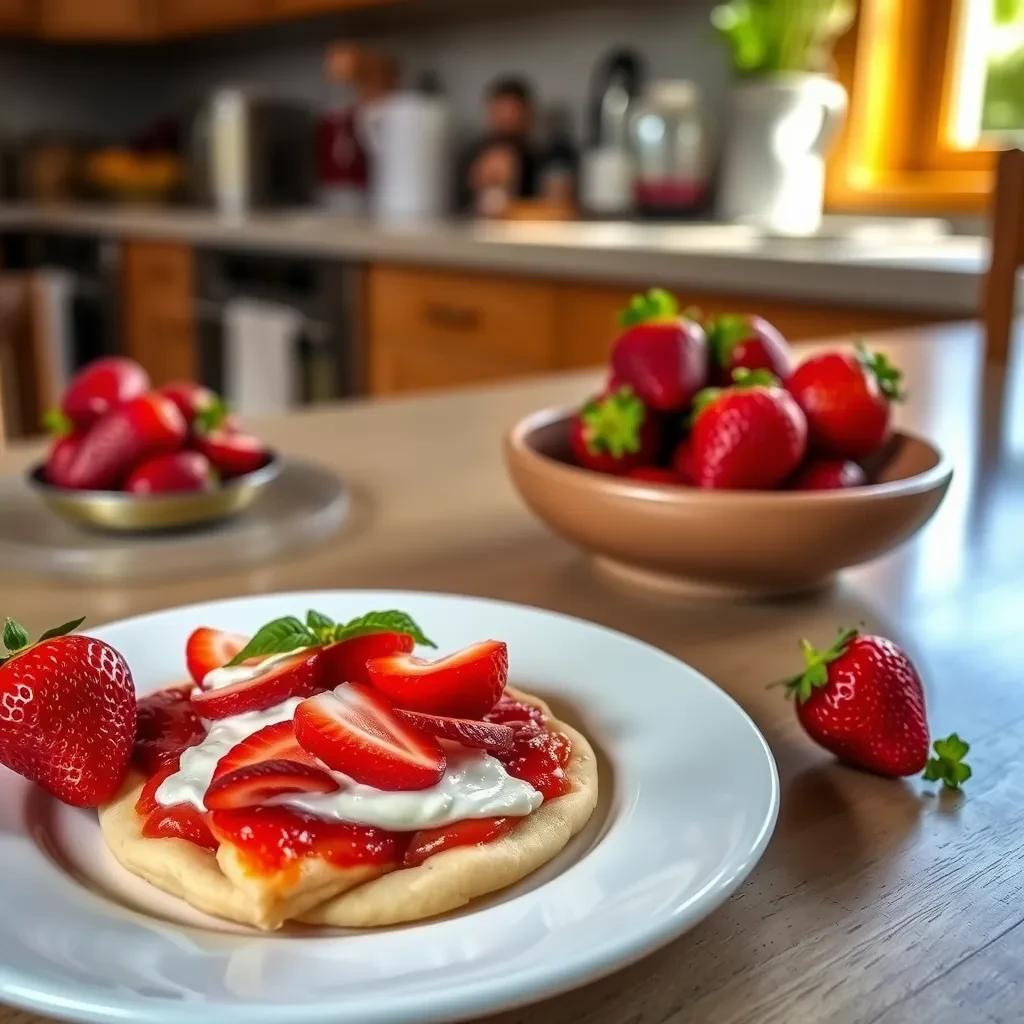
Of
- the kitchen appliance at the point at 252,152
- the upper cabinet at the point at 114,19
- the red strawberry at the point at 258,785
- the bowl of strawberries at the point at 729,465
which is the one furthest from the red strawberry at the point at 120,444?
the upper cabinet at the point at 114,19

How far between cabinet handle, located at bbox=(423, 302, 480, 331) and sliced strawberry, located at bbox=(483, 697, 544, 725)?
219 cm

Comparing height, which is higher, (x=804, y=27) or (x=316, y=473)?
(x=804, y=27)

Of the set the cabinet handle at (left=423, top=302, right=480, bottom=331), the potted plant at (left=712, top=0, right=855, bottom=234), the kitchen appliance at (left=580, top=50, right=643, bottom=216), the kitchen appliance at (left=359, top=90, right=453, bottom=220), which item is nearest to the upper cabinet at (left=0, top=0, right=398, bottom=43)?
the kitchen appliance at (left=359, top=90, right=453, bottom=220)

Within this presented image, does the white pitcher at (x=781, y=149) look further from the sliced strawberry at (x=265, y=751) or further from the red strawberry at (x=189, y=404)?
the sliced strawberry at (x=265, y=751)

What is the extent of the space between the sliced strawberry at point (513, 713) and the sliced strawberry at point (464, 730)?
2cm

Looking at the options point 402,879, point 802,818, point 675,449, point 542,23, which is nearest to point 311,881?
point 402,879

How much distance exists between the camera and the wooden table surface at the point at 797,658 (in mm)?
373

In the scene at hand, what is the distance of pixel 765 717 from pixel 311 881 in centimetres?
26

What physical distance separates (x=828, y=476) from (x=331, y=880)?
426 millimetres

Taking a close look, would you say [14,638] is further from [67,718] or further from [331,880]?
[331,880]

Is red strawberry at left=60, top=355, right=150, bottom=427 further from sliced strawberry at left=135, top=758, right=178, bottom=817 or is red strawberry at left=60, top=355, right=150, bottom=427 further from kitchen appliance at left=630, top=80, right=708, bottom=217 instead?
kitchen appliance at left=630, top=80, right=708, bottom=217

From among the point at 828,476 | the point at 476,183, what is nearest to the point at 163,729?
the point at 828,476

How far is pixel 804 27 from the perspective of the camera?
2514 millimetres

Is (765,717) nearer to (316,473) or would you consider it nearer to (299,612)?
(299,612)
